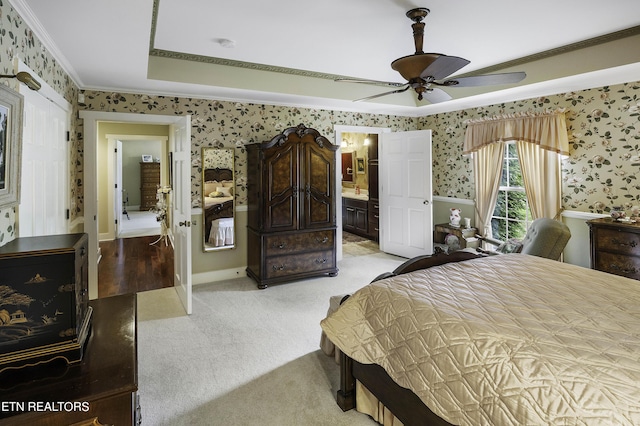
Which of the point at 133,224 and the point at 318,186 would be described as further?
the point at 133,224

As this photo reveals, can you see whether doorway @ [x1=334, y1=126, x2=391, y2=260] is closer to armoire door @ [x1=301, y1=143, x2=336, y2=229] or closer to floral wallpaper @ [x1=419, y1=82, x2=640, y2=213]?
armoire door @ [x1=301, y1=143, x2=336, y2=229]

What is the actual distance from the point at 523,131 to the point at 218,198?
4.03 m

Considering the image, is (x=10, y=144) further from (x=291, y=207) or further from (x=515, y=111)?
(x=515, y=111)

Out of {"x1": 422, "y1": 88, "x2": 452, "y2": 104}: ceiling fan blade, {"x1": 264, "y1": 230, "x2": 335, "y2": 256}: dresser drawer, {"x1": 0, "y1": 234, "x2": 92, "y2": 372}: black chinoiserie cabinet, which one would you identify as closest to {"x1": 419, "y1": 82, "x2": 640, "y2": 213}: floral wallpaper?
{"x1": 422, "y1": 88, "x2": 452, "y2": 104}: ceiling fan blade

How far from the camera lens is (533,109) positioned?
439 centimetres

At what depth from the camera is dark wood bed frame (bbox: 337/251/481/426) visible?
157 centimetres

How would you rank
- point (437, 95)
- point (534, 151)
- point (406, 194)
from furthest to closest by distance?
point (406, 194) → point (534, 151) → point (437, 95)

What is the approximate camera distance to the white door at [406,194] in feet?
17.0

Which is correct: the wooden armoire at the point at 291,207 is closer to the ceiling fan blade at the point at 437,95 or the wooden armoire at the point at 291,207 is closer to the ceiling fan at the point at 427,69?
the ceiling fan blade at the point at 437,95

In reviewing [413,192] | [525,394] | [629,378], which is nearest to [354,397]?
[525,394]

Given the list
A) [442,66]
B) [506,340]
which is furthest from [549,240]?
[506,340]

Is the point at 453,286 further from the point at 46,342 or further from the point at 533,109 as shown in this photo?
the point at 533,109

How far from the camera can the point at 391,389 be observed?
173 cm

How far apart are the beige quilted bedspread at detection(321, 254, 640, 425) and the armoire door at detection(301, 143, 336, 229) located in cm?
252
